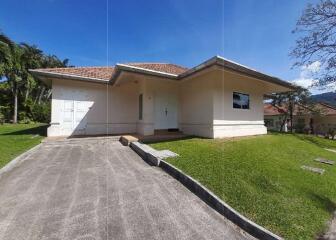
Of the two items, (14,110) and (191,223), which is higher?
(14,110)

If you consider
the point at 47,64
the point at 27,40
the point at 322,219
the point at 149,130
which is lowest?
the point at 322,219

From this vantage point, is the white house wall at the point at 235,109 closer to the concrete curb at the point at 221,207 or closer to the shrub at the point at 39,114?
the concrete curb at the point at 221,207

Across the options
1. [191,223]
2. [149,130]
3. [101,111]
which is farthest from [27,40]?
[191,223]

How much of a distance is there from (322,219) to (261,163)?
248 cm

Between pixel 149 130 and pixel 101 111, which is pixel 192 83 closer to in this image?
pixel 149 130

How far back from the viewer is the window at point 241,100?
1058cm

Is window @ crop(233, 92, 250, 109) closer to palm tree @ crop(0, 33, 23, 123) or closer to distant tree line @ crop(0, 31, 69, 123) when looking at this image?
palm tree @ crop(0, 33, 23, 123)

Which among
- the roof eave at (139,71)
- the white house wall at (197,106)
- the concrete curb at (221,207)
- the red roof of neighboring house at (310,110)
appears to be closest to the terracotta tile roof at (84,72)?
the roof eave at (139,71)

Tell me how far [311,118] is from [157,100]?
2735 centimetres

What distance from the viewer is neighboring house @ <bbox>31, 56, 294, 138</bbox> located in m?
9.71

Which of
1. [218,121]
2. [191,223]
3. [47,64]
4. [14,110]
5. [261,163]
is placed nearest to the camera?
[191,223]

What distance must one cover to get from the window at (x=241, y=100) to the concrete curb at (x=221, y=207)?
6.48m

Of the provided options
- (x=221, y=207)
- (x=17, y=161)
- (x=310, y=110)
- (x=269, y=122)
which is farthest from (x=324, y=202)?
(x=269, y=122)

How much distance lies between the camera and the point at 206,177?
4.73m
